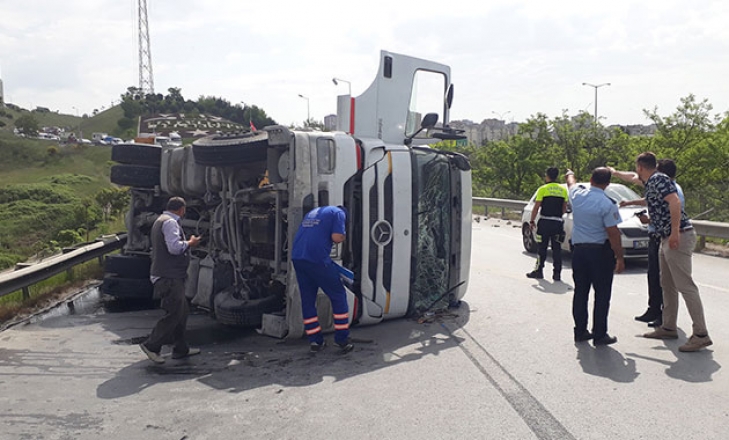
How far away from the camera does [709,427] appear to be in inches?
143

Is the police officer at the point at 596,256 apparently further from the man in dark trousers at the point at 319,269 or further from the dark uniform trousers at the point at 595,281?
the man in dark trousers at the point at 319,269

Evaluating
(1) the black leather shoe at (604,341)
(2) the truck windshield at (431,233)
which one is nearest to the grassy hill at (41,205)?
(2) the truck windshield at (431,233)

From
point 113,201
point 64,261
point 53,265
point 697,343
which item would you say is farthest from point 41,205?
point 697,343

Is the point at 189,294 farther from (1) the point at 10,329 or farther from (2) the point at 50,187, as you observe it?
(2) the point at 50,187

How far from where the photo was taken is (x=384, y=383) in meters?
4.56

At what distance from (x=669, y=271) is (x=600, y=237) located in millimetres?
736

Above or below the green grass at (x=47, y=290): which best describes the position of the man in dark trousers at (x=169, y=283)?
above

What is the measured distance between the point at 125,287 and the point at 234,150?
269cm

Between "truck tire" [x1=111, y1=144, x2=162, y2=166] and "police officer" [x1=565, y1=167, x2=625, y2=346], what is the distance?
5429 mm

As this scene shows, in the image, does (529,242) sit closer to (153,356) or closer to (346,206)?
(346,206)

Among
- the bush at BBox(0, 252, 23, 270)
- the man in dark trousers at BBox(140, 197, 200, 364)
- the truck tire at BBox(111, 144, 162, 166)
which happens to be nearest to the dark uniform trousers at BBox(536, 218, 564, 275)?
the man in dark trousers at BBox(140, 197, 200, 364)

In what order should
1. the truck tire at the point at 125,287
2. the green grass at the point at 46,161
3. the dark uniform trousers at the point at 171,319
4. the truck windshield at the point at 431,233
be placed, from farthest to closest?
the green grass at the point at 46,161
the truck tire at the point at 125,287
the truck windshield at the point at 431,233
the dark uniform trousers at the point at 171,319

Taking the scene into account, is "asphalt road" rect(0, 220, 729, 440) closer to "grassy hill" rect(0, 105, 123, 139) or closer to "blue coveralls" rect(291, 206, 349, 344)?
"blue coveralls" rect(291, 206, 349, 344)

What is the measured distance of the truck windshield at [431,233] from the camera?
251 inches
